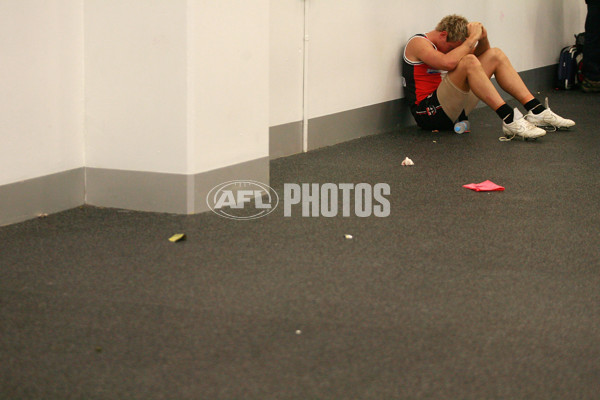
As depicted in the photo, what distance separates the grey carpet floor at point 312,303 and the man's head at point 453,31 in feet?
6.18

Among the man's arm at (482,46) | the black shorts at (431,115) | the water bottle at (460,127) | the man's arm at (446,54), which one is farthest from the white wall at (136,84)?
the man's arm at (482,46)

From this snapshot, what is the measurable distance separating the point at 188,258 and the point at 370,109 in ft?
9.64

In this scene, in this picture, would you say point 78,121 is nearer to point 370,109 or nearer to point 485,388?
point 485,388

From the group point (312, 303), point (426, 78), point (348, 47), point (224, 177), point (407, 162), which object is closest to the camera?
point (312, 303)

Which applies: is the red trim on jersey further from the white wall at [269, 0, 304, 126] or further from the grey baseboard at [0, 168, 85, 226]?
the grey baseboard at [0, 168, 85, 226]

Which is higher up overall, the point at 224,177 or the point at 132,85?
the point at 132,85

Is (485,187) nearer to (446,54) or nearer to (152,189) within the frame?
(152,189)

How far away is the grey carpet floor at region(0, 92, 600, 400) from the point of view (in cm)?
175

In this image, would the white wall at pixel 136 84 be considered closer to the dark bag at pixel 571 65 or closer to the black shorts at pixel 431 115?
the black shorts at pixel 431 115

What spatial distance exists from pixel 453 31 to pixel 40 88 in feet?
9.62

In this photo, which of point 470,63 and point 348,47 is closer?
point 348,47

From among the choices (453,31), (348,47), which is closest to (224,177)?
(348,47)

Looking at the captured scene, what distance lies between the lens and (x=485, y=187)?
3725 millimetres

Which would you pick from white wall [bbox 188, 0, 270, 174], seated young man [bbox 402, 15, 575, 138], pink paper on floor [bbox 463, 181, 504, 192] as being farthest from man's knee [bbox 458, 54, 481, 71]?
white wall [bbox 188, 0, 270, 174]
